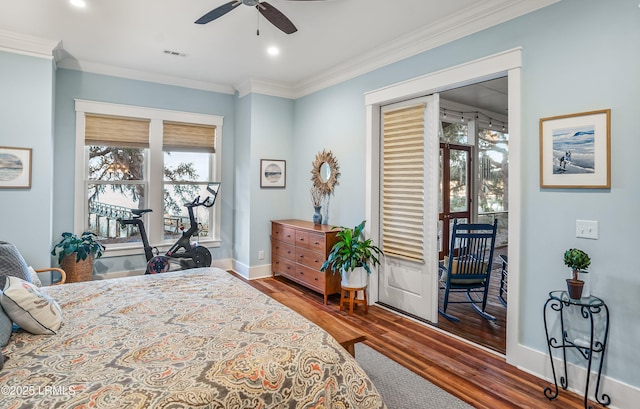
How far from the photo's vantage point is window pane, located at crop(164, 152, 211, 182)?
505 centimetres

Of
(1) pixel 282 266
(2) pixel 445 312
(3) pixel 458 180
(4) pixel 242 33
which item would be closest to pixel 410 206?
(2) pixel 445 312

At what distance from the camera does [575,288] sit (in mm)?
2199

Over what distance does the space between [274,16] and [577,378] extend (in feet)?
10.9

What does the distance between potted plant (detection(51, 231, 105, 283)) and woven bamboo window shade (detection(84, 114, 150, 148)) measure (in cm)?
128

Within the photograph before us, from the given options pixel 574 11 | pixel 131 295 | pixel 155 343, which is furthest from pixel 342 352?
pixel 574 11

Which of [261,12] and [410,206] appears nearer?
[261,12]

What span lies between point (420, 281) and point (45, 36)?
4.58m

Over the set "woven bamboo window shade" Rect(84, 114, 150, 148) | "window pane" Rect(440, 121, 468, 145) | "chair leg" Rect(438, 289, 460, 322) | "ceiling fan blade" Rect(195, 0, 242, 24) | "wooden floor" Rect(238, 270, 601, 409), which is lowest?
"wooden floor" Rect(238, 270, 601, 409)

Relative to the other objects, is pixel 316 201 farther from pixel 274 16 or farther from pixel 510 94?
pixel 510 94

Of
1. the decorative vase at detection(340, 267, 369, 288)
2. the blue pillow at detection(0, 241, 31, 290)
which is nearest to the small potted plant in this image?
the decorative vase at detection(340, 267, 369, 288)

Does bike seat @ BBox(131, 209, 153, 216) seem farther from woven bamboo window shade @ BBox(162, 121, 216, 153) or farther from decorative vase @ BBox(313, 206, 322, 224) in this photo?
decorative vase @ BBox(313, 206, 322, 224)

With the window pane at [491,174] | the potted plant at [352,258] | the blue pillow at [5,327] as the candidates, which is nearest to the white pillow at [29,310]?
the blue pillow at [5,327]

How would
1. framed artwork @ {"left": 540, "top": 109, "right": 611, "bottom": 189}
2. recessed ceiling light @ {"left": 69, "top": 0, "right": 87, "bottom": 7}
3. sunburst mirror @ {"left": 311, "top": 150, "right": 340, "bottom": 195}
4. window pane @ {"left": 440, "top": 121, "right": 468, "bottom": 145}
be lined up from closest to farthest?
framed artwork @ {"left": 540, "top": 109, "right": 611, "bottom": 189}
recessed ceiling light @ {"left": 69, "top": 0, "right": 87, "bottom": 7}
sunburst mirror @ {"left": 311, "top": 150, "right": 340, "bottom": 195}
window pane @ {"left": 440, "top": 121, "right": 468, "bottom": 145}

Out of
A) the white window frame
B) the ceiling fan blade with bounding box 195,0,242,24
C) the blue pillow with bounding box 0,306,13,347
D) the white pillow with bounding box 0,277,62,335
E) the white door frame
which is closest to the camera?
the blue pillow with bounding box 0,306,13,347
